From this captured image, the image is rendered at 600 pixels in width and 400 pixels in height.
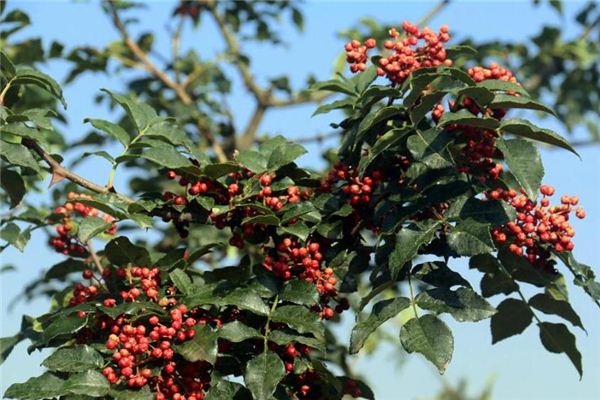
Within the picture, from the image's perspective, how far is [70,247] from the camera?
2.83 metres

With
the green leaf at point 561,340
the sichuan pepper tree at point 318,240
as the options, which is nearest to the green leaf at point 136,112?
the sichuan pepper tree at point 318,240

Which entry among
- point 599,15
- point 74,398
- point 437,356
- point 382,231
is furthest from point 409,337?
point 599,15

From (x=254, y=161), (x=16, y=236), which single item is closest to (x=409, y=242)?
(x=254, y=161)

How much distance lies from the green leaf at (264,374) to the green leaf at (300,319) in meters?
0.09

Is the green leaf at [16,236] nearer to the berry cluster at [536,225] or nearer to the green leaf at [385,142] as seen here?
the green leaf at [385,142]

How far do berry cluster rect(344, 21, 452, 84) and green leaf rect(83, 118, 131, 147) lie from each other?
647 millimetres

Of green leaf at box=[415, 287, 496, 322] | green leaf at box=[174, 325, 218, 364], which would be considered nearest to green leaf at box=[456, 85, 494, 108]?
green leaf at box=[415, 287, 496, 322]

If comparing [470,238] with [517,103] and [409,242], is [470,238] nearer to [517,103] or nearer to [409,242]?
[409,242]

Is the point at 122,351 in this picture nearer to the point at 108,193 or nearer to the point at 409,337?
the point at 108,193

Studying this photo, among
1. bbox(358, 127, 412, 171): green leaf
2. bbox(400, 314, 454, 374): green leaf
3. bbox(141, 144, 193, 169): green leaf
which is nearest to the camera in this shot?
bbox(400, 314, 454, 374): green leaf

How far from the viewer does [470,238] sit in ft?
6.84

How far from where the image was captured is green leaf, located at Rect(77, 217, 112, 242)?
217 cm

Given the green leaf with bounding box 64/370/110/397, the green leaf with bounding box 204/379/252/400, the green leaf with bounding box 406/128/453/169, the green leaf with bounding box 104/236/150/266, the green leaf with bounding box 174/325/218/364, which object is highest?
the green leaf with bounding box 406/128/453/169

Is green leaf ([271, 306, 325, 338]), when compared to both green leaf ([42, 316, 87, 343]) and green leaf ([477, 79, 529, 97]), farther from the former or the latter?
green leaf ([477, 79, 529, 97])
